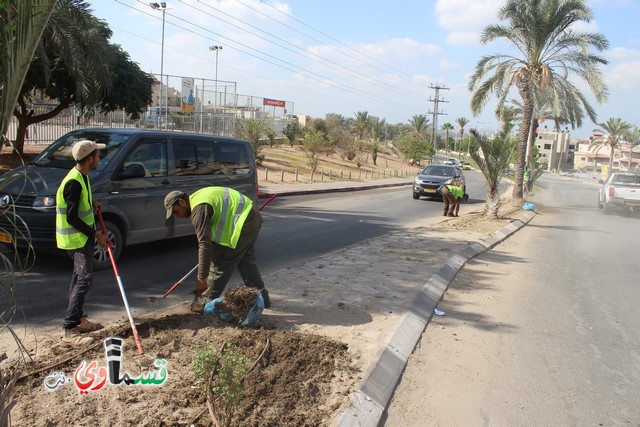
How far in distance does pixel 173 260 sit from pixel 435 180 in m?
16.2

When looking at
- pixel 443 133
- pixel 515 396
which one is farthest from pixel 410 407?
pixel 443 133

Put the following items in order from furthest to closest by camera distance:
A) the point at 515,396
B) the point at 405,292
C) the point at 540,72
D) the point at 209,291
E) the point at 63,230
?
the point at 540,72 → the point at 405,292 → the point at 209,291 → the point at 63,230 → the point at 515,396

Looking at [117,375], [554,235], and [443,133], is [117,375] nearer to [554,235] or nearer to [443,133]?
[554,235]

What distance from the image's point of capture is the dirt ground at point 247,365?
3.13 metres

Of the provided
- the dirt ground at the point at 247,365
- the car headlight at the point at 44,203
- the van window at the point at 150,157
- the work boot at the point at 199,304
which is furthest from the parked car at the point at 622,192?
the car headlight at the point at 44,203

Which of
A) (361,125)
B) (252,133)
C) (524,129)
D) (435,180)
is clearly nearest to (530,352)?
(435,180)

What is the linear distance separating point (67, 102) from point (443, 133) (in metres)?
127

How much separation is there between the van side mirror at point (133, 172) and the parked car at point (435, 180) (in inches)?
630

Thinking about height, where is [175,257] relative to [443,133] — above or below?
below

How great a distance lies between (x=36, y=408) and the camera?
309cm

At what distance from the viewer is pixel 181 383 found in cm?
347

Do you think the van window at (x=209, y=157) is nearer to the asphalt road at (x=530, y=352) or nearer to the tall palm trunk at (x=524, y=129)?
the asphalt road at (x=530, y=352)

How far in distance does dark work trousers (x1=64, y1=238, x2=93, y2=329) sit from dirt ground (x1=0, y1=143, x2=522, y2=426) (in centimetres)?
22

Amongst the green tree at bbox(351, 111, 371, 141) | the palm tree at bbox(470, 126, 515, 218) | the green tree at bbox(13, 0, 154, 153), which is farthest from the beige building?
the green tree at bbox(13, 0, 154, 153)
